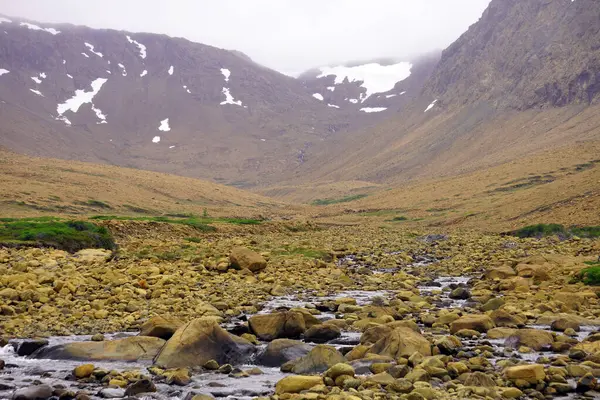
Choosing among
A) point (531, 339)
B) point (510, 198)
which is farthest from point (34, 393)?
point (510, 198)

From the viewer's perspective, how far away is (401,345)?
12.8m

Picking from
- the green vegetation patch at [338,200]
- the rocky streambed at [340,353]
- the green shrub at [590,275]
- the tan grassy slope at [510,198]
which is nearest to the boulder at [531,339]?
the rocky streambed at [340,353]

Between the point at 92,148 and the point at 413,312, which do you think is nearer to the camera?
the point at 413,312

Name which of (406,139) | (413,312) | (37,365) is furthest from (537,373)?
(406,139)

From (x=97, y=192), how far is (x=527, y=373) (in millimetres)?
63278

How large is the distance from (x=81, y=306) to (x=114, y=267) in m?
6.79

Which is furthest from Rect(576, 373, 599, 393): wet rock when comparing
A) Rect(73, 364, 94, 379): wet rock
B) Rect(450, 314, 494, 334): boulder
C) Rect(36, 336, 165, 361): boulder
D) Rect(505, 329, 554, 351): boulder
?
Rect(73, 364, 94, 379): wet rock

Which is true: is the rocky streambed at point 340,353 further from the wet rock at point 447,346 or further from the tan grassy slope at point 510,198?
the tan grassy slope at point 510,198

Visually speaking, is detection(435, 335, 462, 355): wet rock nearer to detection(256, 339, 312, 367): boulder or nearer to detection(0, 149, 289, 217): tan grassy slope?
detection(256, 339, 312, 367): boulder

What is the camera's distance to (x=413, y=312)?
699 inches

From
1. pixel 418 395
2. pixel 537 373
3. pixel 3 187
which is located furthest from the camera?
pixel 3 187

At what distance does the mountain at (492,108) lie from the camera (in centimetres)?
12475

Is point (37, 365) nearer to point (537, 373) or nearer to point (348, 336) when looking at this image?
point (348, 336)

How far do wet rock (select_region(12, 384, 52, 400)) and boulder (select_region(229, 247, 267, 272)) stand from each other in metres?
14.6
